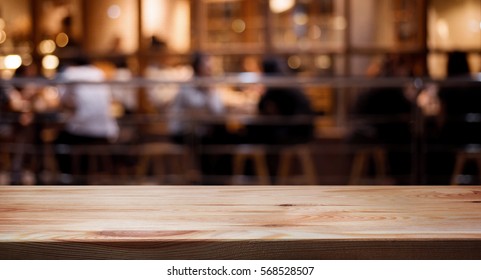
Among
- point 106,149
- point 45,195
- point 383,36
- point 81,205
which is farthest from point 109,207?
point 383,36

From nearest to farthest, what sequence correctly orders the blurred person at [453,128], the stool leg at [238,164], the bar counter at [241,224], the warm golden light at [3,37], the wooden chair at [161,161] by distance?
the bar counter at [241,224] < the blurred person at [453,128] < the stool leg at [238,164] < the wooden chair at [161,161] < the warm golden light at [3,37]

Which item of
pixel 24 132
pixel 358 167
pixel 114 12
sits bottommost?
pixel 358 167

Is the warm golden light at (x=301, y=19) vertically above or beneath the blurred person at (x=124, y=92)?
above

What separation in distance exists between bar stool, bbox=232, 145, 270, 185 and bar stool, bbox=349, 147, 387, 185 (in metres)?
0.61

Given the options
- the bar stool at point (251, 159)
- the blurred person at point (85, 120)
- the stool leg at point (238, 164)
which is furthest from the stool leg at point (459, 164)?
the blurred person at point (85, 120)

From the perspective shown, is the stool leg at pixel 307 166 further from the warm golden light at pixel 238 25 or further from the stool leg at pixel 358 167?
the warm golden light at pixel 238 25

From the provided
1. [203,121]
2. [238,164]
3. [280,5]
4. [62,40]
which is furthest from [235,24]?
[238,164]

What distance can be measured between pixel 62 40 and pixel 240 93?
7.47 ft

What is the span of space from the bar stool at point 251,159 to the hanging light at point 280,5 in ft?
11.1

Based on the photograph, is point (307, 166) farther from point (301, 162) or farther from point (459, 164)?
point (459, 164)

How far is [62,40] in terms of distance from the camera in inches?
320

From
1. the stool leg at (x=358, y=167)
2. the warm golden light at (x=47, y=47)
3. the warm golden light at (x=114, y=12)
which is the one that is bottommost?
the stool leg at (x=358, y=167)

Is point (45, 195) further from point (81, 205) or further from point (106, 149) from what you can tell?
point (106, 149)

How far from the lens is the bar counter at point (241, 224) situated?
0.83 metres
